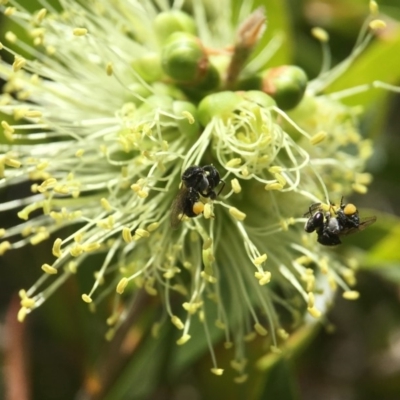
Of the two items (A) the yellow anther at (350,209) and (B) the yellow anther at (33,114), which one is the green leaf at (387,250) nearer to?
(A) the yellow anther at (350,209)

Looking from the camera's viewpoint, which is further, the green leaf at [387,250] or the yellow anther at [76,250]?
the green leaf at [387,250]

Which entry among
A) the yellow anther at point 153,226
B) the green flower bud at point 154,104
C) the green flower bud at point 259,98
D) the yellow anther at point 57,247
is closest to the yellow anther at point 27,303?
the yellow anther at point 57,247

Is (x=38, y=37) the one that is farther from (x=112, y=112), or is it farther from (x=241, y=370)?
(x=241, y=370)

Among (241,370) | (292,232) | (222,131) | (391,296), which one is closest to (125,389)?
(241,370)

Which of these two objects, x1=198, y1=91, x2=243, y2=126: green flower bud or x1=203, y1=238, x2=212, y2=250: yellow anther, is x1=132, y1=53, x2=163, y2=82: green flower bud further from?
x1=203, y1=238, x2=212, y2=250: yellow anther

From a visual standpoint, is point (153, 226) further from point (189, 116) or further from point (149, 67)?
point (149, 67)
